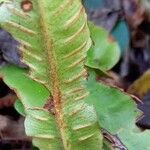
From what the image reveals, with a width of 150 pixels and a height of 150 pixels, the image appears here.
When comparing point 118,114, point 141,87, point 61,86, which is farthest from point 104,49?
point 61,86

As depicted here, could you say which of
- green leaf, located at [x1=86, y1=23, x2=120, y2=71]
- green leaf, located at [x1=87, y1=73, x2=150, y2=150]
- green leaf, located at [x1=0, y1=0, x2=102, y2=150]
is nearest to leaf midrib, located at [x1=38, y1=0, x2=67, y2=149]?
green leaf, located at [x1=0, y1=0, x2=102, y2=150]

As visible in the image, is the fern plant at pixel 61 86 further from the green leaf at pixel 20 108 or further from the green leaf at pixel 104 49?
the green leaf at pixel 104 49

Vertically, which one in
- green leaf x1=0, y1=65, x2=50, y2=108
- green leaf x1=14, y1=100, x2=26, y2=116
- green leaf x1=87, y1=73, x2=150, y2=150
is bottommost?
green leaf x1=87, y1=73, x2=150, y2=150

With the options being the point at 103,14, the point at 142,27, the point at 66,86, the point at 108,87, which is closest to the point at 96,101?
the point at 108,87

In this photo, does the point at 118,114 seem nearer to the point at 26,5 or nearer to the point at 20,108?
the point at 20,108

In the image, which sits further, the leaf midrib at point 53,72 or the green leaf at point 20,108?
the green leaf at point 20,108

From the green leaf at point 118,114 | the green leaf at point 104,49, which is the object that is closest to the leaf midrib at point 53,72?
the green leaf at point 118,114

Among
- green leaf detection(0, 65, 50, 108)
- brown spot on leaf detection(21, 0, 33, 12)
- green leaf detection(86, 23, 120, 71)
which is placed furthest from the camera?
green leaf detection(86, 23, 120, 71)

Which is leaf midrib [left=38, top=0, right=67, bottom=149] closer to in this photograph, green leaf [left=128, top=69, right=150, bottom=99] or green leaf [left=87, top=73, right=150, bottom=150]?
green leaf [left=87, top=73, right=150, bottom=150]
